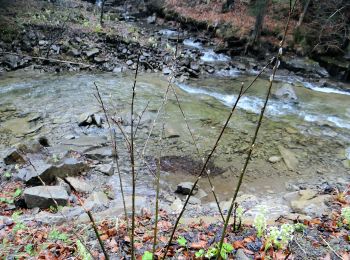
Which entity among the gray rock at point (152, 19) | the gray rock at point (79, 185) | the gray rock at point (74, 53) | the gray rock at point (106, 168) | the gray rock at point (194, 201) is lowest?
the gray rock at point (106, 168)

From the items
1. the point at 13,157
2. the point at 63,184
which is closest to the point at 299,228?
the point at 63,184

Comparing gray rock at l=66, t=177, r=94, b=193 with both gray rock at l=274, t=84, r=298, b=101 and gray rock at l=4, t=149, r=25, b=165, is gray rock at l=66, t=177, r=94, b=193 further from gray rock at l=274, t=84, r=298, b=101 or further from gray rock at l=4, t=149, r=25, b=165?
gray rock at l=274, t=84, r=298, b=101

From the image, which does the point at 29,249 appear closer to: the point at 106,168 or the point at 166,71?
the point at 106,168

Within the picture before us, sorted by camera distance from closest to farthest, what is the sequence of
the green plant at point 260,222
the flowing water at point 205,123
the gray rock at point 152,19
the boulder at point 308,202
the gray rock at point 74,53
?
1. the green plant at point 260,222
2. the boulder at point 308,202
3. the flowing water at point 205,123
4. the gray rock at point 74,53
5. the gray rock at point 152,19

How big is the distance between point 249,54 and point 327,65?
161 inches

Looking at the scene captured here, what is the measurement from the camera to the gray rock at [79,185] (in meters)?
5.80

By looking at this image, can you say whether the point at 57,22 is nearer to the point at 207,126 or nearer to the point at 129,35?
the point at 129,35

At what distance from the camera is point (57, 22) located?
17.0m

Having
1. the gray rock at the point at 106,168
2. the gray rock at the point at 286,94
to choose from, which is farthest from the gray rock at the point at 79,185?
the gray rock at the point at 286,94

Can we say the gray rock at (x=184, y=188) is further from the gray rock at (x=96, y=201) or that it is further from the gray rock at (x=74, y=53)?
the gray rock at (x=74, y=53)

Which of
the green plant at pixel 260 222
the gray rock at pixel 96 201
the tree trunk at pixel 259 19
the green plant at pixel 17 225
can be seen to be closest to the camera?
the green plant at pixel 260 222

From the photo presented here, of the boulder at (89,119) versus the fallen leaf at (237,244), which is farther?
the boulder at (89,119)

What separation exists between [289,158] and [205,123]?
8.40 ft

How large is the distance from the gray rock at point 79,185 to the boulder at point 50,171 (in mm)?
226
